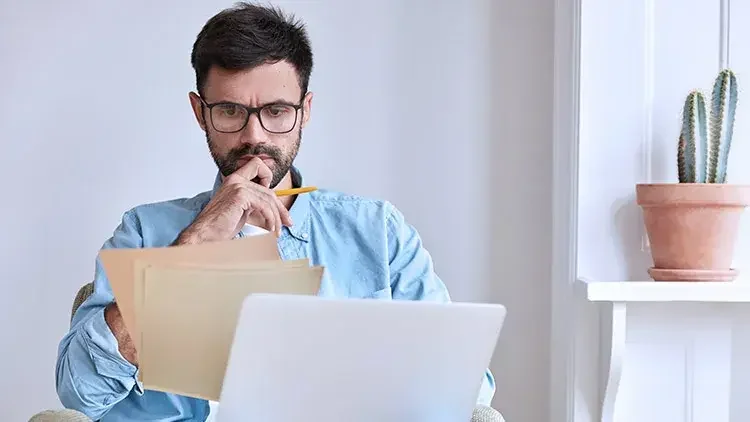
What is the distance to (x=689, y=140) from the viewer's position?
192 centimetres

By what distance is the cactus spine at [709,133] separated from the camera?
6.24 feet

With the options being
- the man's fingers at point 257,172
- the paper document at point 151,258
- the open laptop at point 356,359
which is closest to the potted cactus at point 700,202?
the man's fingers at point 257,172

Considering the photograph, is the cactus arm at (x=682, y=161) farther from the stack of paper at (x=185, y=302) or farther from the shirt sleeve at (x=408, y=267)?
the stack of paper at (x=185, y=302)

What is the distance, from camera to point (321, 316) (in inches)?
38.7

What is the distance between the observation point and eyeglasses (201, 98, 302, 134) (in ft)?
5.10

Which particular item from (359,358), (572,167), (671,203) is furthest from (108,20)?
(359,358)

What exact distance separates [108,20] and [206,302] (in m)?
1.40

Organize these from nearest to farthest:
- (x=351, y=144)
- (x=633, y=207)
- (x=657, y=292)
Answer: (x=657, y=292)
(x=633, y=207)
(x=351, y=144)

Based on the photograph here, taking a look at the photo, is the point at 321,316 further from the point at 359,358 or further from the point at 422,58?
the point at 422,58

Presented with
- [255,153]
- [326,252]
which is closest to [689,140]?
[326,252]

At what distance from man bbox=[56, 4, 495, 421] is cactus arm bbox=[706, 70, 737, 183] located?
64cm

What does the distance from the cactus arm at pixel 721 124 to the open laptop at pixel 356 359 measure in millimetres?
1019

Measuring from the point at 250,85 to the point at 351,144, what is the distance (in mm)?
698

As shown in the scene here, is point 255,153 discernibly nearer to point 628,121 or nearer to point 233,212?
point 233,212
